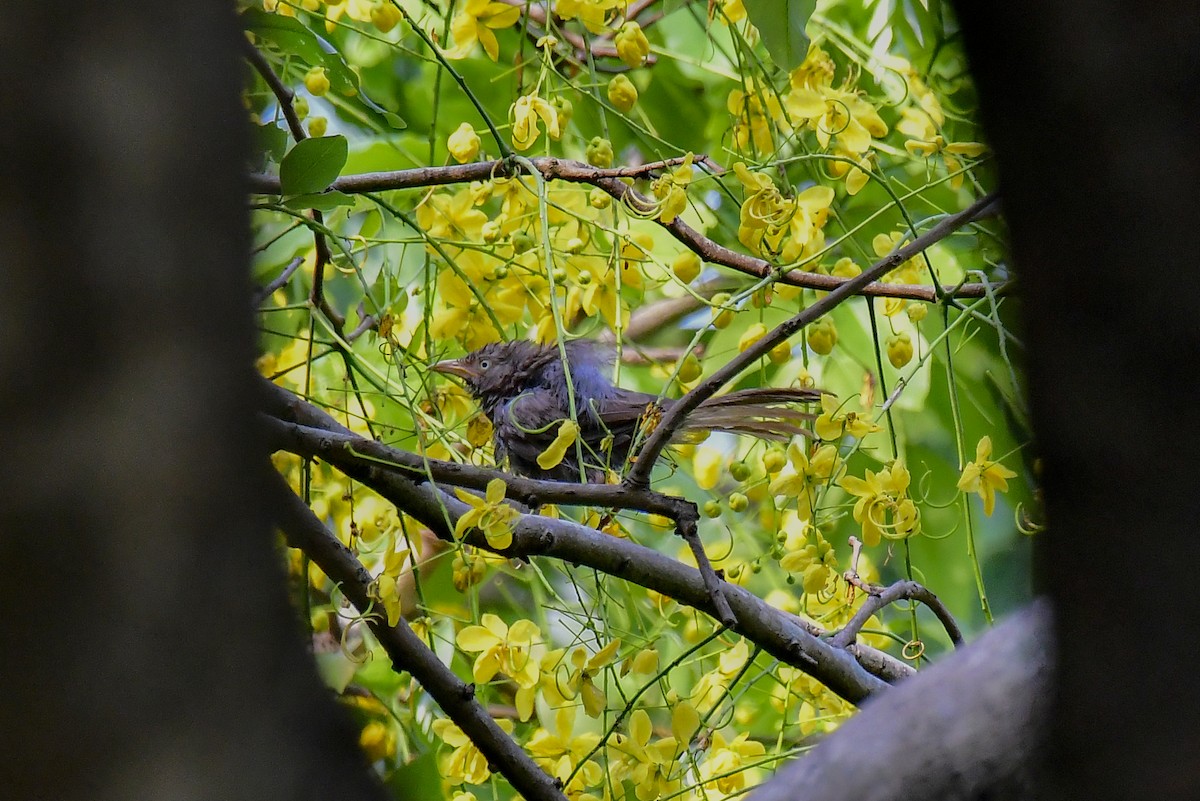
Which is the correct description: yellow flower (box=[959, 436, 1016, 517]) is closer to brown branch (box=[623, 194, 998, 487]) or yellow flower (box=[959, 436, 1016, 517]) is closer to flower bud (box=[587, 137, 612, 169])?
brown branch (box=[623, 194, 998, 487])

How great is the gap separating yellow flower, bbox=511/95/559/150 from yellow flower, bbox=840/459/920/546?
2.54ft

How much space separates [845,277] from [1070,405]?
5.19ft

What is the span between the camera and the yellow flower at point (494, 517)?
158cm

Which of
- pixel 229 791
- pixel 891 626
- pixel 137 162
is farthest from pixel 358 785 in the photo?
pixel 891 626

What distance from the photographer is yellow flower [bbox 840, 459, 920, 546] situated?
1.84 m

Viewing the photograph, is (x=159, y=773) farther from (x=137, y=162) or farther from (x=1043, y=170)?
(x=1043, y=170)

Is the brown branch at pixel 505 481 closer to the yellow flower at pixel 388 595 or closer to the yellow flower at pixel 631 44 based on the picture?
the yellow flower at pixel 388 595

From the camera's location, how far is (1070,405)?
56cm

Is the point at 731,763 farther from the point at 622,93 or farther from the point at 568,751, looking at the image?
the point at 622,93

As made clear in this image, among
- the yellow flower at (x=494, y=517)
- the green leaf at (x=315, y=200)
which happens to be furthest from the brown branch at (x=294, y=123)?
the yellow flower at (x=494, y=517)

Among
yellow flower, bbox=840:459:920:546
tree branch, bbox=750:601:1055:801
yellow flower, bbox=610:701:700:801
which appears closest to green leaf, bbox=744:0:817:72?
yellow flower, bbox=840:459:920:546

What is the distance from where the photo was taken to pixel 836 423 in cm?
191

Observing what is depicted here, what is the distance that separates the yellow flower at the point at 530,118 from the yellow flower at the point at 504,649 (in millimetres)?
799

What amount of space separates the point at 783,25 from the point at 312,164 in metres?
0.83
